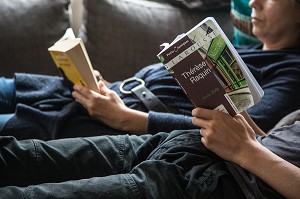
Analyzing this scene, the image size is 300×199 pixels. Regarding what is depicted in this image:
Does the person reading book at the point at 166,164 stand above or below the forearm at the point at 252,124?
above

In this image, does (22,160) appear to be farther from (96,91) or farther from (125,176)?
(96,91)

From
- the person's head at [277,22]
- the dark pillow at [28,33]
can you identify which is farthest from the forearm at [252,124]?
the dark pillow at [28,33]

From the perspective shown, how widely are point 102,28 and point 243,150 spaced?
0.88 m

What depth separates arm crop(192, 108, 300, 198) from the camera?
0.93 m

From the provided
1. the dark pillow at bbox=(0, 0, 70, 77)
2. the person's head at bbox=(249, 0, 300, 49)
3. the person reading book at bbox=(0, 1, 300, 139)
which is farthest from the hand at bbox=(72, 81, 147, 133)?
the person's head at bbox=(249, 0, 300, 49)

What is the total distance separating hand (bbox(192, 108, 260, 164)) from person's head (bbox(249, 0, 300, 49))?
502 mm

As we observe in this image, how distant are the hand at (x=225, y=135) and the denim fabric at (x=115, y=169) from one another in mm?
37

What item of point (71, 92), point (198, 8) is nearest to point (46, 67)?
point (71, 92)

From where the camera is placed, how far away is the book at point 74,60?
1.17m

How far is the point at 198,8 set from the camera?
1738 millimetres

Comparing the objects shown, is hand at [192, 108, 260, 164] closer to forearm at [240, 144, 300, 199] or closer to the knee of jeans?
forearm at [240, 144, 300, 199]

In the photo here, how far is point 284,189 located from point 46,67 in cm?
102

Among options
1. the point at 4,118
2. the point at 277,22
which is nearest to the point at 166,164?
the point at 4,118

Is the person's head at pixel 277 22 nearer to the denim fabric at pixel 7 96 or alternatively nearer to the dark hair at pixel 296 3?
the dark hair at pixel 296 3
